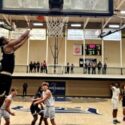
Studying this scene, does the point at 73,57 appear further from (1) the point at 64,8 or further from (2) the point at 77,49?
(1) the point at 64,8

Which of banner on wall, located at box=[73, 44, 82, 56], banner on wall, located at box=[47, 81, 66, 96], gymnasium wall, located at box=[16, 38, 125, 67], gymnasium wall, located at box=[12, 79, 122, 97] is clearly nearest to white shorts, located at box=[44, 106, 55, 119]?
banner on wall, located at box=[47, 81, 66, 96]

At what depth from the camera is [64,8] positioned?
25.5 ft

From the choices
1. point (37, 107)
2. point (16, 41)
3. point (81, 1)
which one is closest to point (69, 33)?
point (37, 107)

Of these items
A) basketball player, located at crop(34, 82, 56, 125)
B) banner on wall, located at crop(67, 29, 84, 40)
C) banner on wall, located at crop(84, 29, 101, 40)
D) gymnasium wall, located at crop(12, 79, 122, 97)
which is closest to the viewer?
basketball player, located at crop(34, 82, 56, 125)

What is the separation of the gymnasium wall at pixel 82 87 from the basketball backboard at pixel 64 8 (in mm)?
27494

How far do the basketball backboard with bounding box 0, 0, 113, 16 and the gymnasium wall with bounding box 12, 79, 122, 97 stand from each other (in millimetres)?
27494

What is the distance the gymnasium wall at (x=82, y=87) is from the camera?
115 feet

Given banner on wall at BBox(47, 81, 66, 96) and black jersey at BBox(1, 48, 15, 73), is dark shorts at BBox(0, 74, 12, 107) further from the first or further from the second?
banner on wall at BBox(47, 81, 66, 96)

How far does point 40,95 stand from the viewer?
37.3 ft

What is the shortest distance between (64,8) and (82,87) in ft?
91.5

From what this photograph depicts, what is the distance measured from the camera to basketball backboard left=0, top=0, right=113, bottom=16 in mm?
7656

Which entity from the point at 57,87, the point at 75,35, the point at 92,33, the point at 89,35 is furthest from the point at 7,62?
the point at 57,87

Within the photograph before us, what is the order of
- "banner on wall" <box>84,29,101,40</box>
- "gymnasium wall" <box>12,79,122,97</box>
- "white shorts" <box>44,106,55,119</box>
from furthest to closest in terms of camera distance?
1. "gymnasium wall" <box>12,79,122,97</box>
2. "banner on wall" <box>84,29,101,40</box>
3. "white shorts" <box>44,106,55,119</box>

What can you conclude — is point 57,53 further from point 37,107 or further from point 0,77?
point 0,77
